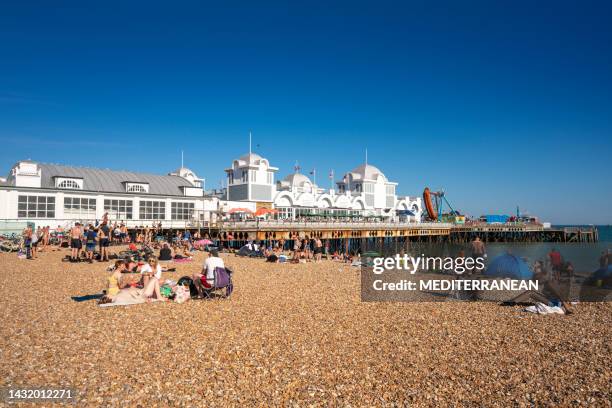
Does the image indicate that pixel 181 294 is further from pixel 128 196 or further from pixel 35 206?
pixel 128 196

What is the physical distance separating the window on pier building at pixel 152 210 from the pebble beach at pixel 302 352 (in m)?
24.9

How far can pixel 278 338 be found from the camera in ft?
24.3

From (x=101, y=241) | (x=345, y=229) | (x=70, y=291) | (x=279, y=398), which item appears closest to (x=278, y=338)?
(x=279, y=398)

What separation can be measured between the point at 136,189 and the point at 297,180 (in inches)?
1189

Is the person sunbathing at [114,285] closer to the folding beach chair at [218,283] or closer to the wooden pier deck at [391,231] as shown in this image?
the folding beach chair at [218,283]

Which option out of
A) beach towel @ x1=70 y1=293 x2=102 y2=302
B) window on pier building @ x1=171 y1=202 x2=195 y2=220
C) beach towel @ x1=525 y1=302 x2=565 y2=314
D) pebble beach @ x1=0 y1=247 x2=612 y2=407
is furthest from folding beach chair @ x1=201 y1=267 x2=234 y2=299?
window on pier building @ x1=171 y1=202 x2=195 y2=220

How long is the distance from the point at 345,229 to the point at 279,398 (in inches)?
1466

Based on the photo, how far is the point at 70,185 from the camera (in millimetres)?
32562

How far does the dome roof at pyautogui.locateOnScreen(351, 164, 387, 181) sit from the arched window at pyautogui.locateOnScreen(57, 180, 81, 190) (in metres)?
43.7

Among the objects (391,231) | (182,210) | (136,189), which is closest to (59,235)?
(136,189)

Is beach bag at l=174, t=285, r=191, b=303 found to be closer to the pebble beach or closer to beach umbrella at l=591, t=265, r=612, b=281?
the pebble beach

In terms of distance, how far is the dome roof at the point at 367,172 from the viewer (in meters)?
68.8

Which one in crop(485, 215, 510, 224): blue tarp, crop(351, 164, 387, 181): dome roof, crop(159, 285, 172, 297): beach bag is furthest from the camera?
crop(485, 215, 510, 224): blue tarp

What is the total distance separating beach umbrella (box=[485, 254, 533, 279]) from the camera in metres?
11.8
